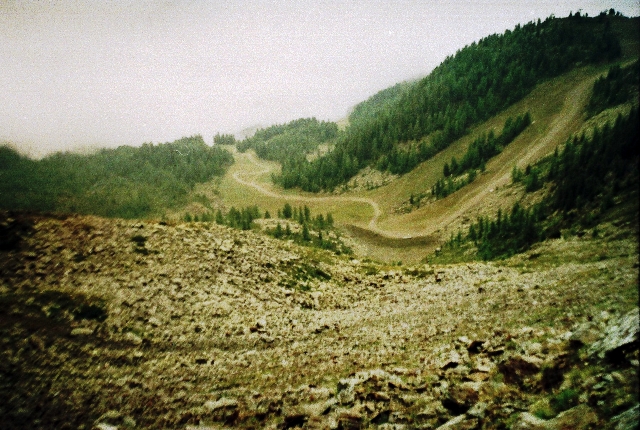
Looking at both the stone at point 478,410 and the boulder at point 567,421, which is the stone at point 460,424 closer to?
the stone at point 478,410

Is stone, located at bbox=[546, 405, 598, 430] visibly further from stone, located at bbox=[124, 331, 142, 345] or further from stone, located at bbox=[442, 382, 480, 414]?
stone, located at bbox=[124, 331, 142, 345]

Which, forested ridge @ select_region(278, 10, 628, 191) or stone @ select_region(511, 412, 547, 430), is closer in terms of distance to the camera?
stone @ select_region(511, 412, 547, 430)

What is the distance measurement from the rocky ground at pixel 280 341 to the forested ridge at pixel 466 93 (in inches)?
4634

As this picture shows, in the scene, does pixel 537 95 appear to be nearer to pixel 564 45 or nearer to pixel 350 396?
pixel 564 45

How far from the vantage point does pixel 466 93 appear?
146375mm

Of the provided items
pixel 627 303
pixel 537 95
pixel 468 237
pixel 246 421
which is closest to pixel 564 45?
pixel 537 95

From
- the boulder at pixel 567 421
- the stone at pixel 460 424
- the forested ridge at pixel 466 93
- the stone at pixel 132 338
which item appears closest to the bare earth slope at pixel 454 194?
the forested ridge at pixel 466 93

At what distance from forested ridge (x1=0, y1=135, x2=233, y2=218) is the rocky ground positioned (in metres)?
121

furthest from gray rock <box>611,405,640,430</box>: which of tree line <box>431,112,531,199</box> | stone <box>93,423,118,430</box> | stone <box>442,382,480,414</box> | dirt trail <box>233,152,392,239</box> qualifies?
tree line <box>431,112,531,199</box>

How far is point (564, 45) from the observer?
135375 millimetres

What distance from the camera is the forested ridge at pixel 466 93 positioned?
13000 cm

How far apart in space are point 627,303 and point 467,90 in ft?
535

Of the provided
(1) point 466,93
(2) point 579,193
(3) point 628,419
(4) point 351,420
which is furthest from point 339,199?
(3) point 628,419

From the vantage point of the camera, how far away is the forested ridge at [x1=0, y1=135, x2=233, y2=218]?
431 feet
